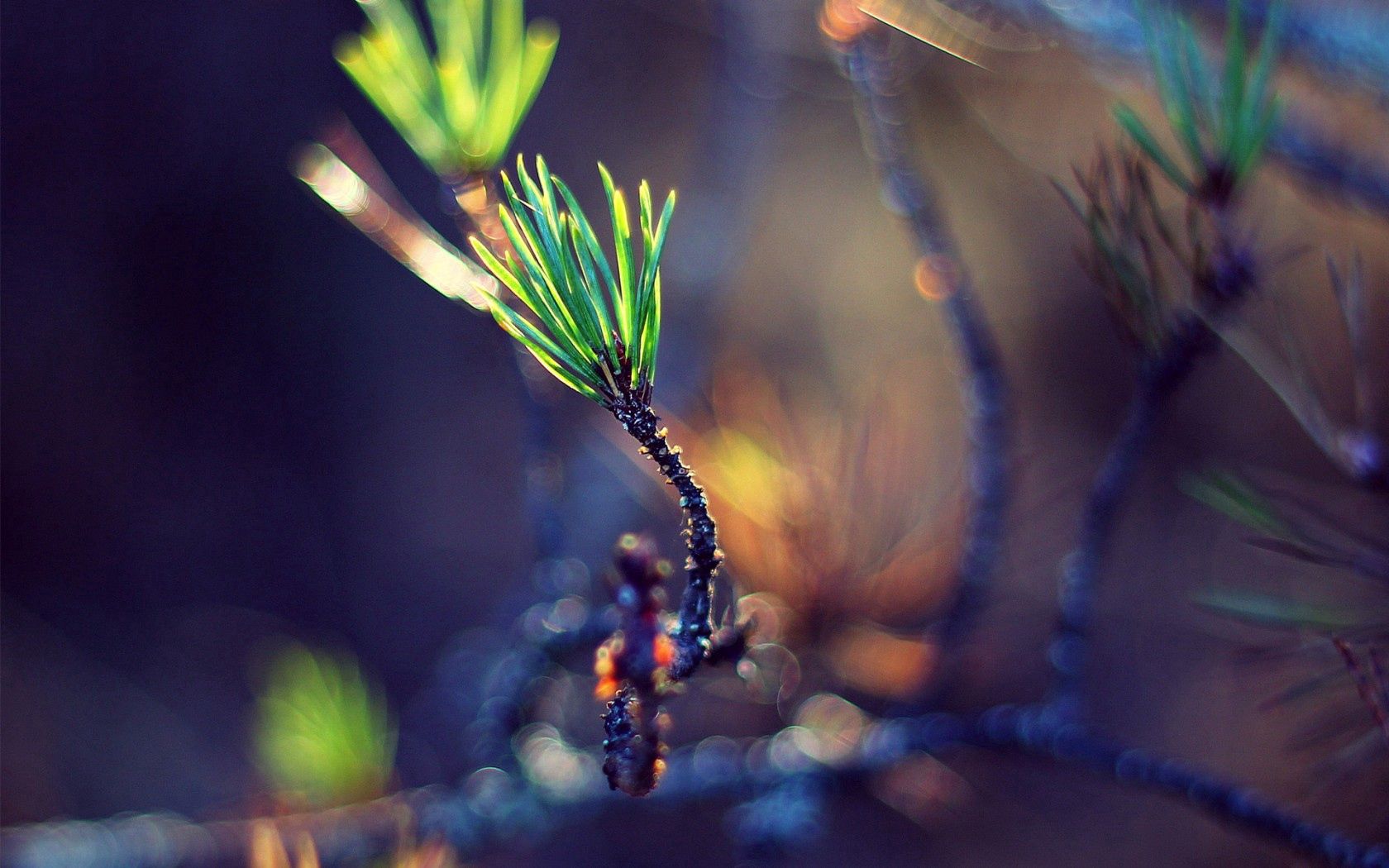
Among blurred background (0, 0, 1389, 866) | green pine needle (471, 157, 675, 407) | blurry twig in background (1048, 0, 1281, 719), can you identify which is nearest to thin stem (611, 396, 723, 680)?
green pine needle (471, 157, 675, 407)

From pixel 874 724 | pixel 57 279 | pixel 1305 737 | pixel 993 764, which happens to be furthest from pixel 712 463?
pixel 57 279

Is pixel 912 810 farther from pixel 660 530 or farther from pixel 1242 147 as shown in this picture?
pixel 660 530

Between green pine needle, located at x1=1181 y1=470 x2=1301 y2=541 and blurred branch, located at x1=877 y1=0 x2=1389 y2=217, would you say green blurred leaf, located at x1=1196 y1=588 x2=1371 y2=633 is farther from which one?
blurred branch, located at x1=877 y1=0 x2=1389 y2=217

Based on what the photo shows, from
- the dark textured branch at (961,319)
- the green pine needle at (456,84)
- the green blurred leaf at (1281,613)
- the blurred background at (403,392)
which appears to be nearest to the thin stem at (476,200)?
the green pine needle at (456,84)

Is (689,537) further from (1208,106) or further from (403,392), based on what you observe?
(403,392)

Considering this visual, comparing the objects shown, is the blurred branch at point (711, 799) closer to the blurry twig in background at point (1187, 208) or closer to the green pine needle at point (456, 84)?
the blurry twig in background at point (1187, 208)
